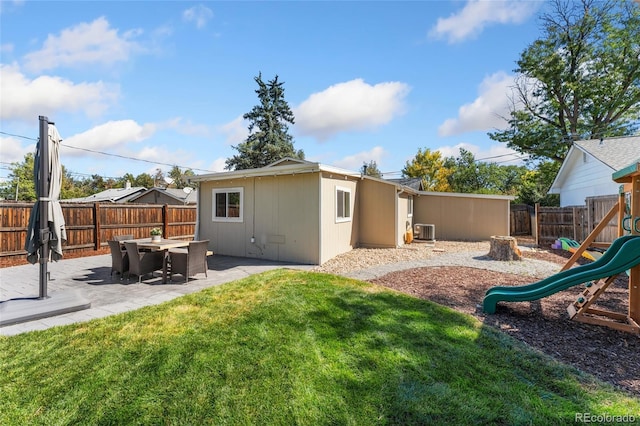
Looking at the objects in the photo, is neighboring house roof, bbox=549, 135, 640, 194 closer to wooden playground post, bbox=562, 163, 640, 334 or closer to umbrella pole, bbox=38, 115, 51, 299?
wooden playground post, bbox=562, 163, 640, 334

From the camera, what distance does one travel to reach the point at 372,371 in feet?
9.11

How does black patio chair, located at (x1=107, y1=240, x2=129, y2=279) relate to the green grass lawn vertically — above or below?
above

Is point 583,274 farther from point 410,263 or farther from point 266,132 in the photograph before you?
point 266,132

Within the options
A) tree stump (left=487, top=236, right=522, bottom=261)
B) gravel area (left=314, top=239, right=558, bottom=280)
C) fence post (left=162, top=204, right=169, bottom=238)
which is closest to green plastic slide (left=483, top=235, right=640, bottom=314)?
gravel area (left=314, top=239, right=558, bottom=280)

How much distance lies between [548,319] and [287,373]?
3.98 meters

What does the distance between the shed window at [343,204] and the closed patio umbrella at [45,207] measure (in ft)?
21.3

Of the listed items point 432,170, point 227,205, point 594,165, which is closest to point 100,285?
point 227,205

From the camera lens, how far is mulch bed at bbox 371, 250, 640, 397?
3055 mm

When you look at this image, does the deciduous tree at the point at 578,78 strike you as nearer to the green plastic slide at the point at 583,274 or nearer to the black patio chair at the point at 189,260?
the green plastic slide at the point at 583,274

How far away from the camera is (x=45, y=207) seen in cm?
435

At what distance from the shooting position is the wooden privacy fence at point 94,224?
312 inches

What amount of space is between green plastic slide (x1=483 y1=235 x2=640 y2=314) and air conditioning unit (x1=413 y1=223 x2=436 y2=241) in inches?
360

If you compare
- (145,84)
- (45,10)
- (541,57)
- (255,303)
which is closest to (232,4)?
(45,10)

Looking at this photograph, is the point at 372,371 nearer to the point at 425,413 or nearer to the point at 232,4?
the point at 425,413
